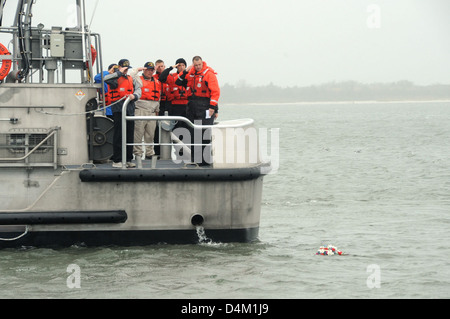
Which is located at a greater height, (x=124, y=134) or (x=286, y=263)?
(x=124, y=134)

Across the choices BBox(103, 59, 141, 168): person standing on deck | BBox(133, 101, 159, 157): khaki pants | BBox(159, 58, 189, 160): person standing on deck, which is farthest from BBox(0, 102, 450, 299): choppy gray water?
BBox(159, 58, 189, 160): person standing on deck

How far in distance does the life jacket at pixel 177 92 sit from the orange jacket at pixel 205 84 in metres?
0.78

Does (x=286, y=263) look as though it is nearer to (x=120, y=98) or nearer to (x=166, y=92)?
(x=120, y=98)

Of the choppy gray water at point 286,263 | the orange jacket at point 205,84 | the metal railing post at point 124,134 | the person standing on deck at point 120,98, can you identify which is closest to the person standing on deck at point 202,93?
the orange jacket at point 205,84

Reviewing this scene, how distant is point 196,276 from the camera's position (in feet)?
30.0

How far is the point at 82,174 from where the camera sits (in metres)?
9.70

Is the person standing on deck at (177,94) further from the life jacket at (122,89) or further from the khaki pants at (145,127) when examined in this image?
the life jacket at (122,89)

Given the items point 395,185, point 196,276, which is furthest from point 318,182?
point 196,276

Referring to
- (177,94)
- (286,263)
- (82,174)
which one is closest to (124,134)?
(82,174)

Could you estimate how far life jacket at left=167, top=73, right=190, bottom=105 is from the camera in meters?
11.6

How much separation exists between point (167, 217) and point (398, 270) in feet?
8.90

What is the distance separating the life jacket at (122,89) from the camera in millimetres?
10367

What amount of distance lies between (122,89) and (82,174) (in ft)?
4.24

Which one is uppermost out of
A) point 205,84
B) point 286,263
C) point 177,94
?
point 205,84
